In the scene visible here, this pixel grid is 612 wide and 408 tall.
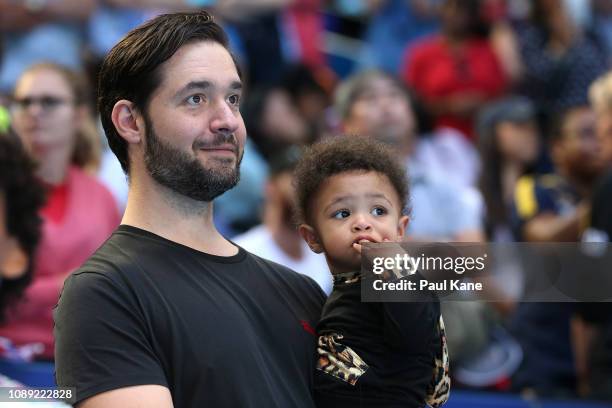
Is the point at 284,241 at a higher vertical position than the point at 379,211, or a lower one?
higher

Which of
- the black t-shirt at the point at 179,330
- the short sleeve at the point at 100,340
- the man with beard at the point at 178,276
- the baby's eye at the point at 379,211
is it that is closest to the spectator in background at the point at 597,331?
the baby's eye at the point at 379,211

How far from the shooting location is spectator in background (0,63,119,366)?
486 cm

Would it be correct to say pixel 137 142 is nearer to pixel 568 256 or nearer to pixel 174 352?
pixel 174 352

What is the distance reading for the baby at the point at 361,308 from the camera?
9.33 ft

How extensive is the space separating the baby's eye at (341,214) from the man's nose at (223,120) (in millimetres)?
399

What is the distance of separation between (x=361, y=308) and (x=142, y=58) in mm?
929

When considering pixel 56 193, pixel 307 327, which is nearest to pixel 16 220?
pixel 56 193

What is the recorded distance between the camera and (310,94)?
829 cm

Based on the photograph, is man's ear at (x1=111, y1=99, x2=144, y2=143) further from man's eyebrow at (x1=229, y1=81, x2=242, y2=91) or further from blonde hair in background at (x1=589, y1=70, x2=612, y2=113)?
blonde hair in background at (x1=589, y1=70, x2=612, y2=113)

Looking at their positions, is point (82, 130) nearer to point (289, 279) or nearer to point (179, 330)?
point (289, 279)

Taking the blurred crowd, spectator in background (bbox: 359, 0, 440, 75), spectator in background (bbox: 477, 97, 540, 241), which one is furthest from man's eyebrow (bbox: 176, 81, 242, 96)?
spectator in background (bbox: 359, 0, 440, 75)

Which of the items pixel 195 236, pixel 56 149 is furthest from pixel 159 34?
pixel 56 149

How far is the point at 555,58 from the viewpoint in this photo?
833 cm

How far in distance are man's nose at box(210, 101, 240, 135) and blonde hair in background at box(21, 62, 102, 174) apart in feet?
10.2
